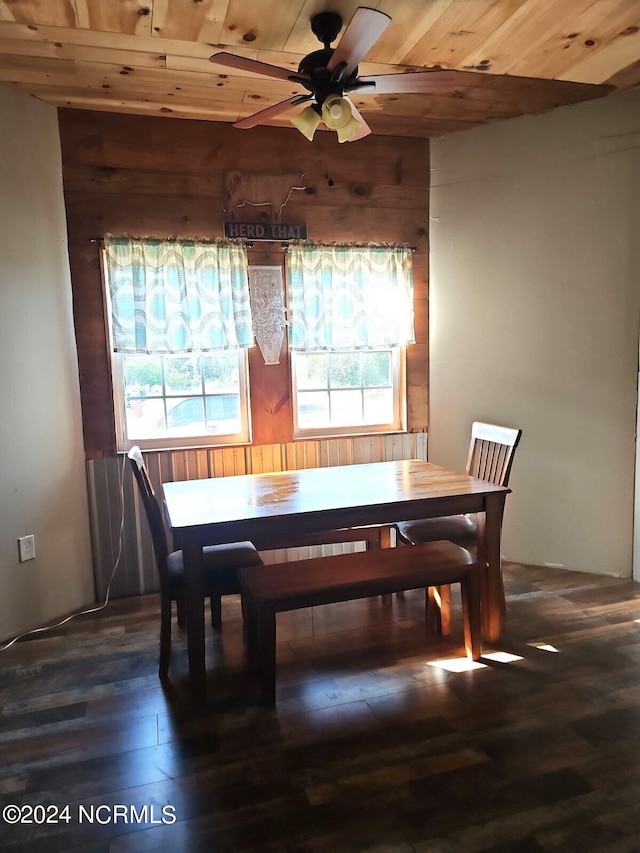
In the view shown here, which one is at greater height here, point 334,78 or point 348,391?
point 334,78

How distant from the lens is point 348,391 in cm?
370

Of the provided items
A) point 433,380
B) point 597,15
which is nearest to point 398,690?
point 433,380

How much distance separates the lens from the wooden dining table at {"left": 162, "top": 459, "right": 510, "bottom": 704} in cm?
228

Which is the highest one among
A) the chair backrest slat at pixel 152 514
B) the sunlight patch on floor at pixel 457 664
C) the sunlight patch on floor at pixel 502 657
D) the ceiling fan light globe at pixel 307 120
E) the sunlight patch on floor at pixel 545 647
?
the ceiling fan light globe at pixel 307 120

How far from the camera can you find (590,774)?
1846 mm

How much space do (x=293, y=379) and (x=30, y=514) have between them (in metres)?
1.62

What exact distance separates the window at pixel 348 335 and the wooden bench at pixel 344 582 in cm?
124

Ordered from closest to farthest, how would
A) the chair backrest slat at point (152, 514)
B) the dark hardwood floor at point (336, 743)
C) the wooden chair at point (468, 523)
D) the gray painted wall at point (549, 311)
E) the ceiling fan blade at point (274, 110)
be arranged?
the dark hardwood floor at point (336, 743)
the ceiling fan blade at point (274, 110)
the chair backrest slat at point (152, 514)
the wooden chair at point (468, 523)
the gray painted wall at point (549, 311)

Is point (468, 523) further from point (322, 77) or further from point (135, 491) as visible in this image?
point (322, 77)

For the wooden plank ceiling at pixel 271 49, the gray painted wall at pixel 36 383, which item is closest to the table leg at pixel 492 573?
the wooden plank ceiling at pixel 271 49

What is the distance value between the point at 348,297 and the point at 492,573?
5.93ft

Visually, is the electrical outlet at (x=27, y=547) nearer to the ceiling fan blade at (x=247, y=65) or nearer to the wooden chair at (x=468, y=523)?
the wooden chair at (x=468, y=523)

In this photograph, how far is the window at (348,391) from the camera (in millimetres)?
3615

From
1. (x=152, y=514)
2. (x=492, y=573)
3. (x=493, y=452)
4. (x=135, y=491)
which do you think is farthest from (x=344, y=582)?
(x=135, y=491)
